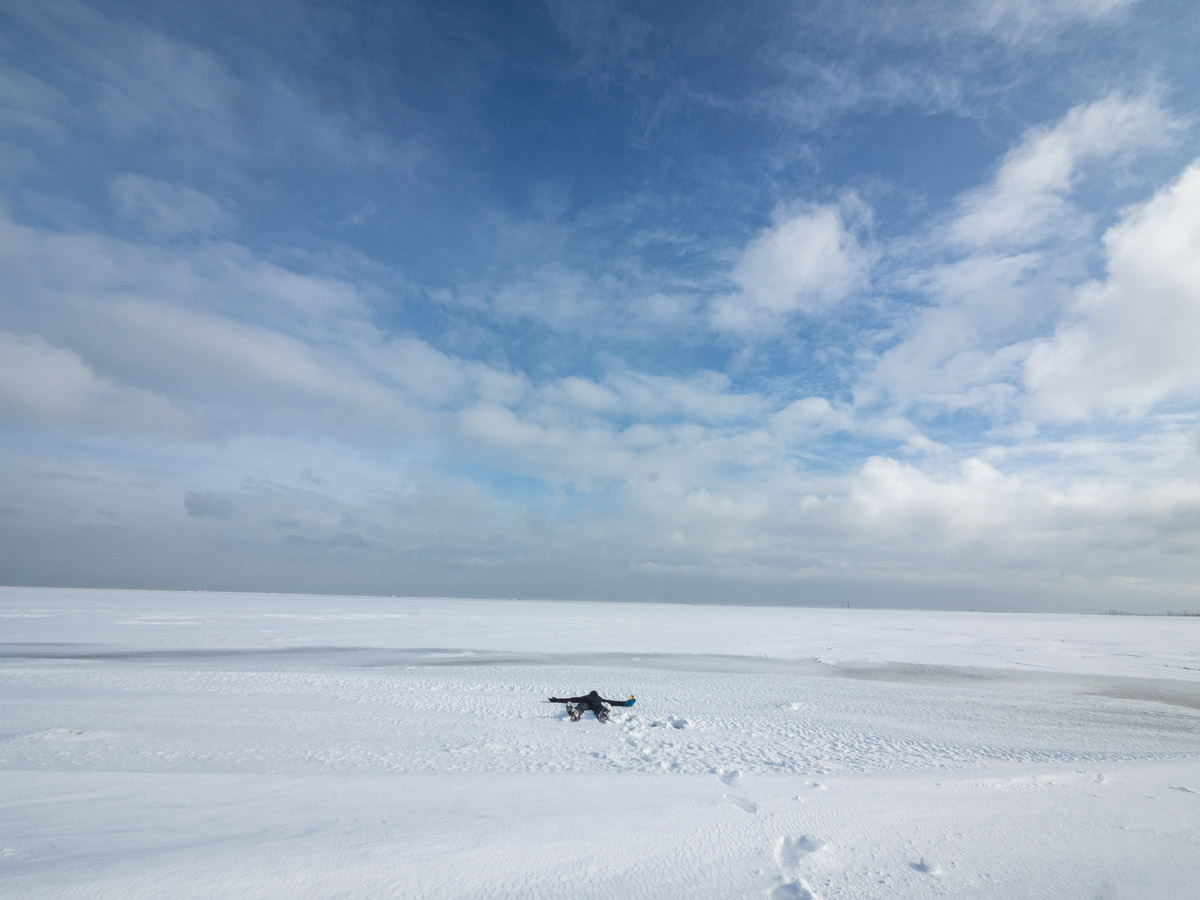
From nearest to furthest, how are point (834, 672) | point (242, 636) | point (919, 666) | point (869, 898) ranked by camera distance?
1. point (869, 898)
2. point (834, 672)
3. point (919, 666)
4. point (242, 636)

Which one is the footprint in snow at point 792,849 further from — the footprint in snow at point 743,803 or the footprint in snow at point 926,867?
the footprint in snow at point 926,867

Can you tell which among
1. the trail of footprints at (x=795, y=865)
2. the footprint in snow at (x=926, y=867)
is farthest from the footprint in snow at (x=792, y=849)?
the footprint in snow at (x=926, y=867)

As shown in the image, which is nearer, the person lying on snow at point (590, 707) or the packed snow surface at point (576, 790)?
the packed snow surface at point (576, 790)

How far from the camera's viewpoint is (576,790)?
6.54m

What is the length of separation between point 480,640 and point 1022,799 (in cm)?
2208

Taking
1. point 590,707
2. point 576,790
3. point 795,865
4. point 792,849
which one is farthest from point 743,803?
point 590,707

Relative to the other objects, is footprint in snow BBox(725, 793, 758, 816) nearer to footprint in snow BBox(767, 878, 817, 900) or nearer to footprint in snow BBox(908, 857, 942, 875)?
footprint in snow BBox(767, 878, 817, 900)

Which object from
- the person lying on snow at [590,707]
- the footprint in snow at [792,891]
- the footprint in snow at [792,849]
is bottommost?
the footprint in snow at [792,891]

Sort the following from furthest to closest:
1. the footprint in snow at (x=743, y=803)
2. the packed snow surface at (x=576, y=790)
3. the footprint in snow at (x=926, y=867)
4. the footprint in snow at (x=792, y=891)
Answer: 1. the footprint in snow at (x=743, y=803)
2. the footprint in snow at (x=926, y=867)
3. the packed snow surface at (x=576, y=790)
4. the footprint in snow at (x=792, y=891)

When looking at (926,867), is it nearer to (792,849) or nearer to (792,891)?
(792,849)

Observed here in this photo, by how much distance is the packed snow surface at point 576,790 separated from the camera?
4.62m

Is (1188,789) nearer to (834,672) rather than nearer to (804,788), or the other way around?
(804,788)

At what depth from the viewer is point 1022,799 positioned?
6.62 meters

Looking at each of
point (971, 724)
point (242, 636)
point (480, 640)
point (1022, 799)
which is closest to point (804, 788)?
point (1022, 799)
